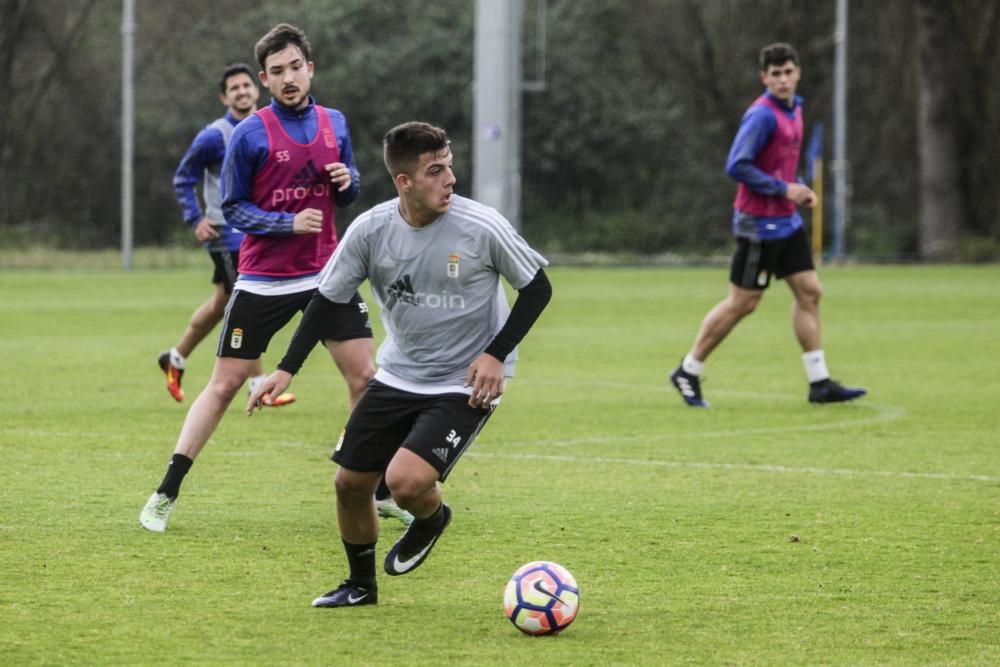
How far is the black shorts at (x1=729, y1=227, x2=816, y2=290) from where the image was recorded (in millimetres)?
11938

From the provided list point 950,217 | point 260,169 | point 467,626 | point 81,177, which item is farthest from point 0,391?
point 950,217

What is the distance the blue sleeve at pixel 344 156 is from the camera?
26.2 feet

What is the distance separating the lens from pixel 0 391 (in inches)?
499

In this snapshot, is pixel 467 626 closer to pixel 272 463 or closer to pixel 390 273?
pixel 390 273

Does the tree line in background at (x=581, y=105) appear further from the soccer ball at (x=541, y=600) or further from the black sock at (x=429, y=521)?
the soccer ball at (x=541, y=600)

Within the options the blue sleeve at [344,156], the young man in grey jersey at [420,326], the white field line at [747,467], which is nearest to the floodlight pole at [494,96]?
the white field line at [747,467]

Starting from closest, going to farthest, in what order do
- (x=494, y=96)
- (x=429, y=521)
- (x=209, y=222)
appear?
(x=429, y=521) < (x=209, y=222) < (x=494, y=96)

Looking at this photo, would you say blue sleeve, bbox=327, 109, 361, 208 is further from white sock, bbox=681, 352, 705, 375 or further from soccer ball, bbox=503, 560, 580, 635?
white sock, bbox=681, 352, 705, 375

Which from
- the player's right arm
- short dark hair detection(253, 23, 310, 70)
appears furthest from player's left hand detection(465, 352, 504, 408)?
the player's right arm

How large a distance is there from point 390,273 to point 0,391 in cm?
761

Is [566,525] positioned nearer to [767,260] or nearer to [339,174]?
[339,174]

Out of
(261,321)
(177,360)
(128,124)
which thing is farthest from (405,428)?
(128,124)

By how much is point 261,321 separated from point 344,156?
3.18 ft

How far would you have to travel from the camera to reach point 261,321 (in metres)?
7.76
